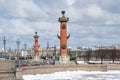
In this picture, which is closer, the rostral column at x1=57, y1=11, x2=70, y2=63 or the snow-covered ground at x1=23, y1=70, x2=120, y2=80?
the snow-covered ground at x1=23, y1=70, x2=120, y2=80

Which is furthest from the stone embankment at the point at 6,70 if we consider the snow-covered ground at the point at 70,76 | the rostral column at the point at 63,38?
the rostral column at the point at 63,38

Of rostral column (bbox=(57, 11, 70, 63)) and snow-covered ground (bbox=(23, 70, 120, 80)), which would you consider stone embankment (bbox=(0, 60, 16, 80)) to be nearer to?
snow-covered ground (bbox=(23, 70, 120, 80))

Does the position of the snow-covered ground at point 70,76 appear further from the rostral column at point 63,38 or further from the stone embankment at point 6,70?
the stone embankment at point 6,70

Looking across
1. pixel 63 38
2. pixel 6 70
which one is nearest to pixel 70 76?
pixel 63 38

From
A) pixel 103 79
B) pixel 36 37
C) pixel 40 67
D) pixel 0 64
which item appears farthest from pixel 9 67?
pixel 36 37

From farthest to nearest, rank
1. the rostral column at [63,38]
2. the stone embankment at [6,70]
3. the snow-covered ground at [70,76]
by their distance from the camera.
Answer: the rostral column at [63,38] → the snow-covered ground at [70,76] → the stone embankment at [6,70]

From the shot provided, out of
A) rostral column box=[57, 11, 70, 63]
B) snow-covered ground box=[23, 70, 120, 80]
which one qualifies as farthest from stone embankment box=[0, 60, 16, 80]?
rostral column box=[57, 11, 70, 63]

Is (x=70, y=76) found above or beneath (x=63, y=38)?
beneath

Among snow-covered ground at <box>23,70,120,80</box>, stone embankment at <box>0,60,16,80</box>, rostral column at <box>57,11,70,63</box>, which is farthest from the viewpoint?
rostral column at <box>57,11,70,63</box>

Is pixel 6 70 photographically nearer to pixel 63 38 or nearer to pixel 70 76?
pixel 70 76

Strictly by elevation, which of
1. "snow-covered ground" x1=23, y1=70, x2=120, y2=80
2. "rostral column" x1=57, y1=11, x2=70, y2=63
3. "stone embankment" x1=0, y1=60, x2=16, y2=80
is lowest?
"snow-covered ground" x1=23, y1=70, x2=120, y2=80

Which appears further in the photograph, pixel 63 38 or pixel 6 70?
pixel 63 38

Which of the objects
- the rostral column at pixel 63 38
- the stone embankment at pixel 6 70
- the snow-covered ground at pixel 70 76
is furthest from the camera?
the rostral column at pixel 63 38

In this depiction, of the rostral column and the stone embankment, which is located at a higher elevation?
the rostral column
